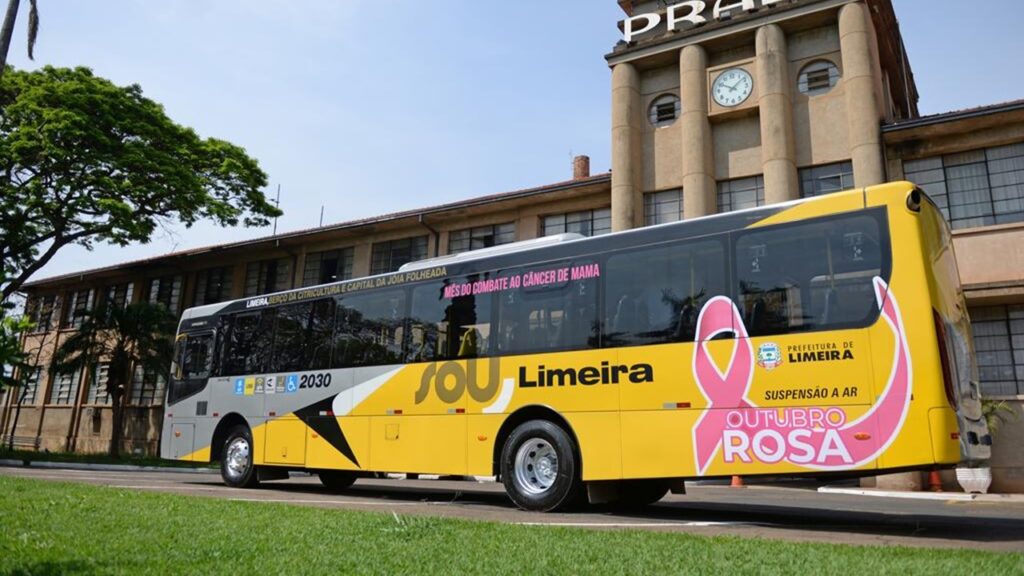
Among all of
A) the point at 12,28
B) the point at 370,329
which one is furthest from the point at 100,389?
the point at 370,329

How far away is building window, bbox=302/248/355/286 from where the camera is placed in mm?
28766

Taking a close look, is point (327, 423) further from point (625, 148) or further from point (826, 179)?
point (826, 179)

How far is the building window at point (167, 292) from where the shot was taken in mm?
33781

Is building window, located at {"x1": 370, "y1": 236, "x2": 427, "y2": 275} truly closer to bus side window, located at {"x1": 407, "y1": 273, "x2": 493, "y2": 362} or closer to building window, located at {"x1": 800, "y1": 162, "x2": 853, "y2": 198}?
building window, located at {"x1": 800, "y1": 162, "x2": 853, "y2": 198}

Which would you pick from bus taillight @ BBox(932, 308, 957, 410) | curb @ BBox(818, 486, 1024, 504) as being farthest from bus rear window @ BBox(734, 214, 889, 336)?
curb @ BBox(818, 486, 1024, 504)

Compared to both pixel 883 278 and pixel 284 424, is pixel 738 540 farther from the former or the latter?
pixel 284 424

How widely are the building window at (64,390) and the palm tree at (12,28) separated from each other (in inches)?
850

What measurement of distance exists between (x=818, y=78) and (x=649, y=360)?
14.6 meters

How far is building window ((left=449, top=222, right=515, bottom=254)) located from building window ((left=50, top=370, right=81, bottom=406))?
21525mm

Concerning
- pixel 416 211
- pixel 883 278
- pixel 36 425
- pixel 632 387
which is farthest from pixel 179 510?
pixel 36 425

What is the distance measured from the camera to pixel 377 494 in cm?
1256

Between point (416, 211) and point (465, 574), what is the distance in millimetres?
22293

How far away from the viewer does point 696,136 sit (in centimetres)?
2059

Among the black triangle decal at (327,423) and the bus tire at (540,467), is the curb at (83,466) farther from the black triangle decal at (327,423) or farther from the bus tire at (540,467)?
the bus tire at (540,467)
